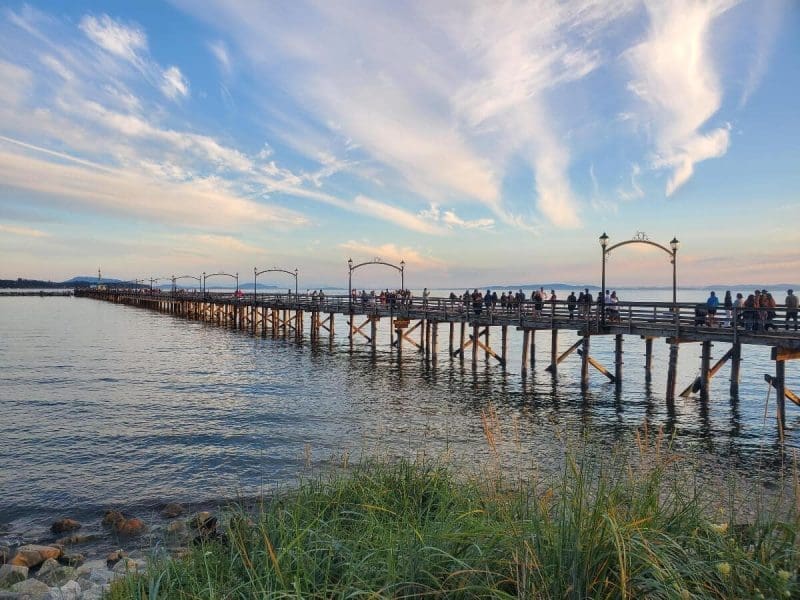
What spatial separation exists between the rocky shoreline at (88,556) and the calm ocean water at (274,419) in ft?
3.33

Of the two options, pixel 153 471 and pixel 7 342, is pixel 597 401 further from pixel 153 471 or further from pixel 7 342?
A: pixel 7 342

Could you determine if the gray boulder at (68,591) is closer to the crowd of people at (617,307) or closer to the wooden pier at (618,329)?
the wooden pier at (618,329)

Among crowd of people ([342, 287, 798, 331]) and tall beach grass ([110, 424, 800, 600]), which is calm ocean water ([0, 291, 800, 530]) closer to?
tall beach grass ([110, 424, 800, 600])

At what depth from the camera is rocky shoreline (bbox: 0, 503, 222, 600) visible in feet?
23.0

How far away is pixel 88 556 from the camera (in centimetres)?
869

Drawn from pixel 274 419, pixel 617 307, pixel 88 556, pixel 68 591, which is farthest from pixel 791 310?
pixel 68 591

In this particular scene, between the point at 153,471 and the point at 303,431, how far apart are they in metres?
4.65

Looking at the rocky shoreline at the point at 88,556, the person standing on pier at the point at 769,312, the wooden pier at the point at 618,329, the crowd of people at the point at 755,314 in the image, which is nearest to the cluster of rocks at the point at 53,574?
the rocky shoreline at the point at 88,556

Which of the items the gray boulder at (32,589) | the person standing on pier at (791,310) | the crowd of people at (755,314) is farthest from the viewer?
the crowd of people at (755,314)

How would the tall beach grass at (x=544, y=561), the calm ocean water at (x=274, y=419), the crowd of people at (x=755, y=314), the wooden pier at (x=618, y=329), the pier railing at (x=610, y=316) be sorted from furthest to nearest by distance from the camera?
1. the pier railing at (x=610, y=316)
2. the wooden pier at (x=618, y=329)
3. the crowd of people at (x=755, y=314)
4. the calm ocean water at (x=274, y=419)
5. the tall beach grass at (x=544, y=561)

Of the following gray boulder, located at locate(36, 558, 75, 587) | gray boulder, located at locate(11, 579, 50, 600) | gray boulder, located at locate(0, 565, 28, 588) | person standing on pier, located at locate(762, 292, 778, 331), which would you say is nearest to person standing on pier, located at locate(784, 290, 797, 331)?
person standing on pier, located at locate(762, 292, 778, 331)

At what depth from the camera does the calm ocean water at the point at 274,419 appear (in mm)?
12453

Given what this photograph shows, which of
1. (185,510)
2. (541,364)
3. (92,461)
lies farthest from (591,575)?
(541,364)

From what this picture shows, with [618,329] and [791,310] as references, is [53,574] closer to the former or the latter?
[791,310]
